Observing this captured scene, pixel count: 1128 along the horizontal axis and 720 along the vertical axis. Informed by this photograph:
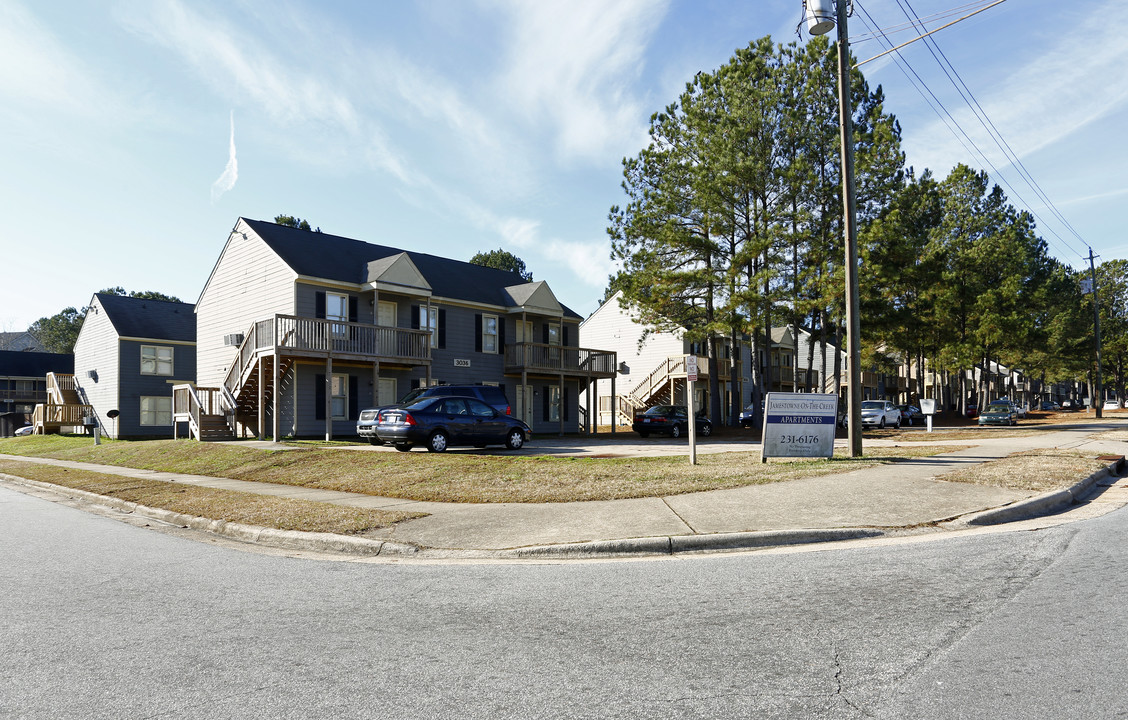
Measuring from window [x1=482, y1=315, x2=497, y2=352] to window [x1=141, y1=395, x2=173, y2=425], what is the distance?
1717 cm

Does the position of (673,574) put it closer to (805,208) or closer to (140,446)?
(140,446)

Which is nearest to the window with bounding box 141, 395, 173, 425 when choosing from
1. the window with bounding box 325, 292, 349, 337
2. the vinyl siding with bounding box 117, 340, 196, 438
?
the vinyl siding with bounding box 117, 340, 196, 438

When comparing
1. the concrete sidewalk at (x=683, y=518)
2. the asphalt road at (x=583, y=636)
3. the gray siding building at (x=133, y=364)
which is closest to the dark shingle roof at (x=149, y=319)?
the gray siding building at (x=133, y=364)

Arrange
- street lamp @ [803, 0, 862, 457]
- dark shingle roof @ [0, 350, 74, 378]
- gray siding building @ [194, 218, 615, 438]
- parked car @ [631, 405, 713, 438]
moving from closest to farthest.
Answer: street lamp @ [803, 0, 862, 457]
gray siding building @ [194, 218, 615, 438]
parked car @ [631, 405, 713, 438]
dark shingle roof @ [0, 350, 74, 378]

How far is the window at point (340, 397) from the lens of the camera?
90.4ft

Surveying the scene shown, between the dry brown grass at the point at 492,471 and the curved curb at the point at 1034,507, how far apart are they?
3475 mm

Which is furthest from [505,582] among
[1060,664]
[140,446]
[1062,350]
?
[1062,350]

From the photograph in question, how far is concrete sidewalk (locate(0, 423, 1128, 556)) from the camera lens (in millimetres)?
8141

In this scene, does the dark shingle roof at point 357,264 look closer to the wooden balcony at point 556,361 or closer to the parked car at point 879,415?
the wooden balcony at point 556,361

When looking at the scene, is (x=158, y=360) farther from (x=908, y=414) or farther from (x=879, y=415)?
(x=908, y=414)

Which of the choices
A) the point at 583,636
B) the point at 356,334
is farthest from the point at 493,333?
the point at 583,636

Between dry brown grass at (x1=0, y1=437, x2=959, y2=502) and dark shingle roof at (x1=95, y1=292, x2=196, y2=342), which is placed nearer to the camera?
dry brown grass at (x1=0, y1=437, x2=959, y2=502)

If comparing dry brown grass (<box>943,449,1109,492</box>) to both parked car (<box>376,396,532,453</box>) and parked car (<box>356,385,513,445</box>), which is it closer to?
parked car (<box>376,396,532,453</box>)

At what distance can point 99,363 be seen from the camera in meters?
38.3
